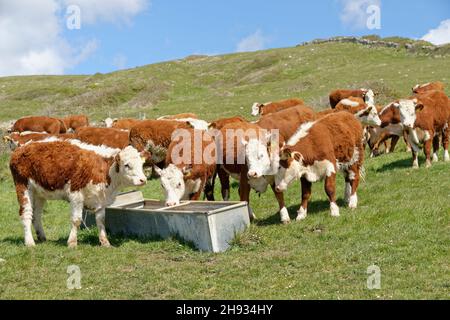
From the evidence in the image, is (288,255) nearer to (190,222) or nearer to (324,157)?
(190,222)

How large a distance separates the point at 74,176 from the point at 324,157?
5.41m

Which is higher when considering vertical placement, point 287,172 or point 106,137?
point 106,137

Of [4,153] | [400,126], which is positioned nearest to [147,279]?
[400,126]

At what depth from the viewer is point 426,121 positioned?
55.3ft

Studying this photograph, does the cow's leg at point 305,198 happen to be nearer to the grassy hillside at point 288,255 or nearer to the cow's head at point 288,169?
the grassy hillside at point 288,255

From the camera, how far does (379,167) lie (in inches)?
691

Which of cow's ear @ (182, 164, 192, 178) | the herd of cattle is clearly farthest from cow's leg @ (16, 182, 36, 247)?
cow's ear @ (182, 164, 192, 178)

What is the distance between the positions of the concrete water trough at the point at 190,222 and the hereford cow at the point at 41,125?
17.3 m

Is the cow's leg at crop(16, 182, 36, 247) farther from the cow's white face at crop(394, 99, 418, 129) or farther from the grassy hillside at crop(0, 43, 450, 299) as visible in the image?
the cow's white face at crop(394, 99, 418, 129)

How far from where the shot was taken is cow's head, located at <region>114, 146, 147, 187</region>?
11391mm

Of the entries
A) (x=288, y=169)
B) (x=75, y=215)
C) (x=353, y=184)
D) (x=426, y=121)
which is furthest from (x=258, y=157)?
(x=426, y=121)

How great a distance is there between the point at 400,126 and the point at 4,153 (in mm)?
18761

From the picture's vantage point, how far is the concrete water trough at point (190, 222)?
10562 millimetres
